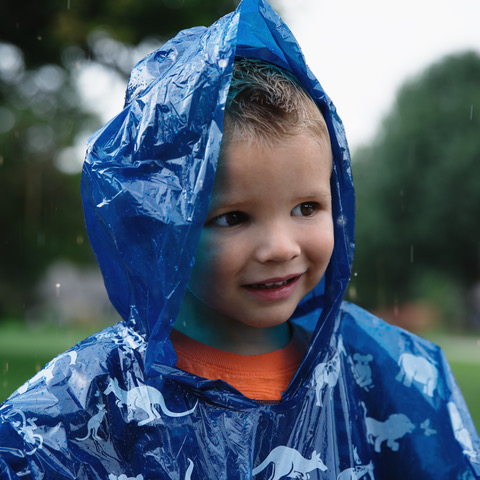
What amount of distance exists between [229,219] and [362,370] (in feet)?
1.72

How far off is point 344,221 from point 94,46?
17.3 ft

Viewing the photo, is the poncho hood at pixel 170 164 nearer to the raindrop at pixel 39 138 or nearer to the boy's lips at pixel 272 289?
the boy's lips at pixel 272 289

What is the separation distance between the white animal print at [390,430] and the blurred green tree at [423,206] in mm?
13915

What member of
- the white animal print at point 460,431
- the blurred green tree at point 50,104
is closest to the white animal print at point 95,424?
the white animal print at point 460,431

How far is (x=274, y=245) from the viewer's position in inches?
45.7

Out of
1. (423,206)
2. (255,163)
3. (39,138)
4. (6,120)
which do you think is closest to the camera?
(255,163)

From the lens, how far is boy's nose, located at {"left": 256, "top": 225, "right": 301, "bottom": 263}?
116 centimetres

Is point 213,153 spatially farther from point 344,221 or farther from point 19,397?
point 19,397

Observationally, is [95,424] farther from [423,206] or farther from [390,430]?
[423,206]

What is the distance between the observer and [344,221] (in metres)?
1.44

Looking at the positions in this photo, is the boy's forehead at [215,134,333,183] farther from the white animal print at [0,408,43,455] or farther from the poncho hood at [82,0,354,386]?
the white animal print at [0,408,43,455]

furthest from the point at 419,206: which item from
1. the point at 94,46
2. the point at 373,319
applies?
the point at 373,319

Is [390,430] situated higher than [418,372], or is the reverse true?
[418,372]

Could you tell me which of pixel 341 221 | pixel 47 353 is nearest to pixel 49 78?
pixel 47 353
